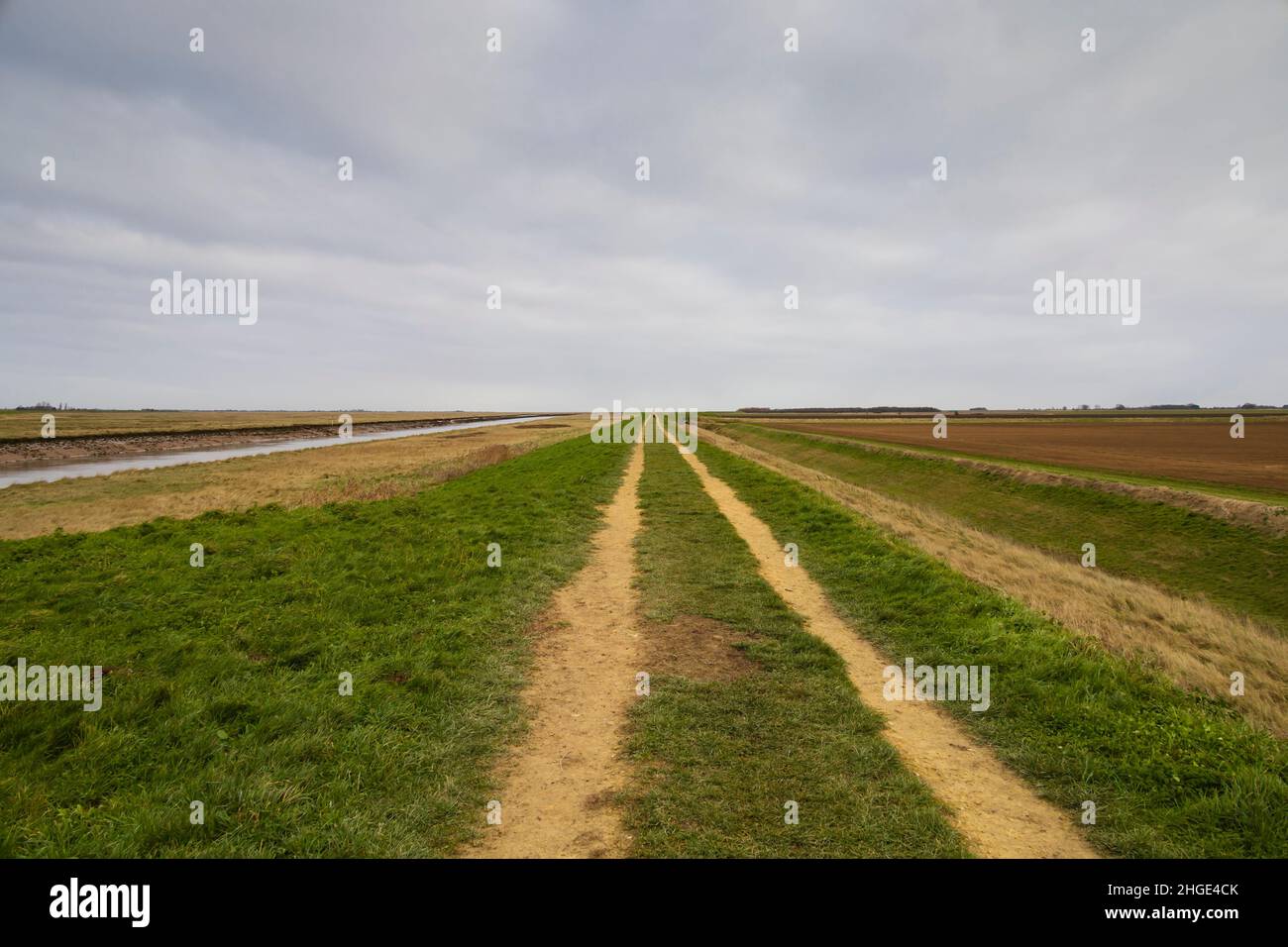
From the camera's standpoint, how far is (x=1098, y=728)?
6039 mm

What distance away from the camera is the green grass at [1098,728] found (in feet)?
15.0

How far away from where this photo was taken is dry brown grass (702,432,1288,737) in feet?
26.2

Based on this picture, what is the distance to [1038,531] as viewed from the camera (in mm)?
23812

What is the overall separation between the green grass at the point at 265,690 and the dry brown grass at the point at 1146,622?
31.5 ft

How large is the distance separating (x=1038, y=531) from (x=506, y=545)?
2325 cm

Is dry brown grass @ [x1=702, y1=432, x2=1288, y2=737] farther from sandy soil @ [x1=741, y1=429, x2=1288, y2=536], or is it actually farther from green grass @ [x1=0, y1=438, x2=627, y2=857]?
green grass @ [x1=0, y1=438, x2=627, y2=857]

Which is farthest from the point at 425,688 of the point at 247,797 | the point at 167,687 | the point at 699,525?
the point at 699,525

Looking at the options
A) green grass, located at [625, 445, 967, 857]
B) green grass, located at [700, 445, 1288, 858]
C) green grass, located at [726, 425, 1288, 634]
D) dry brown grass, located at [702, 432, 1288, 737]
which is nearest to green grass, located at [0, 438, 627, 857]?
green grass, located at [625, 445, 967, 857]

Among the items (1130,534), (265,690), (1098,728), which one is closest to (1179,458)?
(1130,534)

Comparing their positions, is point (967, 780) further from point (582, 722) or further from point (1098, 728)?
point (582, 722)

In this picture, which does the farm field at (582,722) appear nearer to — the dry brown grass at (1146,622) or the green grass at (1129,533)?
the dry brown grass at (1146,622)

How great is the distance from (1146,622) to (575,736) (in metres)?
12.7

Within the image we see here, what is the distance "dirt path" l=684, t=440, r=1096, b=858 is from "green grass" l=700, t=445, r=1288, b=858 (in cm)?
24
